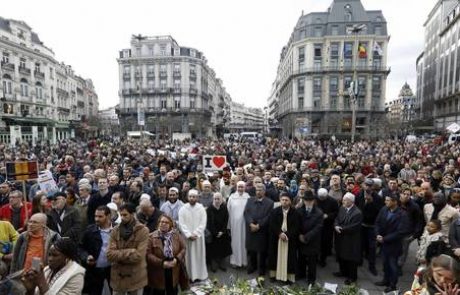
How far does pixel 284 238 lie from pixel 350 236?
1281 mm

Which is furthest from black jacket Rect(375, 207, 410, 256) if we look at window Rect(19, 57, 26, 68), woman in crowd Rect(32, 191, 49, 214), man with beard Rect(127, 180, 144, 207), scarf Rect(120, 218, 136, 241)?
window Rect(19, 57, 26, 68)

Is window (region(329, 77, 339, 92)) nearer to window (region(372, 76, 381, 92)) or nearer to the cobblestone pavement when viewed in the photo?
window (region(372, 76, 381, 92))

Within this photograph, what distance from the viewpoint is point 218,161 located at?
931cm

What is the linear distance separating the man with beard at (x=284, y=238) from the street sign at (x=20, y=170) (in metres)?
5.05

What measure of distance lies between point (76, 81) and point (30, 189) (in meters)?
72.3

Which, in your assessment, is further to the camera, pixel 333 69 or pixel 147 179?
pixel 333 69

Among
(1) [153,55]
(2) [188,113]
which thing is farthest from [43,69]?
(2) [188,113]

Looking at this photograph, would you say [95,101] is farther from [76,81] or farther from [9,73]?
[9,73]

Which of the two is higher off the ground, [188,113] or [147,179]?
[188,113]

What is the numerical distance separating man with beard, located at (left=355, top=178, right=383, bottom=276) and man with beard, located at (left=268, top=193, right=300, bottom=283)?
166 cm

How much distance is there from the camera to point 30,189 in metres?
8.40

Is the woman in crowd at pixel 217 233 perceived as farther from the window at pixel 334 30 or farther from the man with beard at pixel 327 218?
the window at pixel 334 30

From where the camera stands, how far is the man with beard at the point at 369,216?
5.99 m

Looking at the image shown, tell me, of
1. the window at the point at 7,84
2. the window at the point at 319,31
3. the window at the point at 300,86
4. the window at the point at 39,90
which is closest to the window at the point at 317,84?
the window at the point at 300,86
